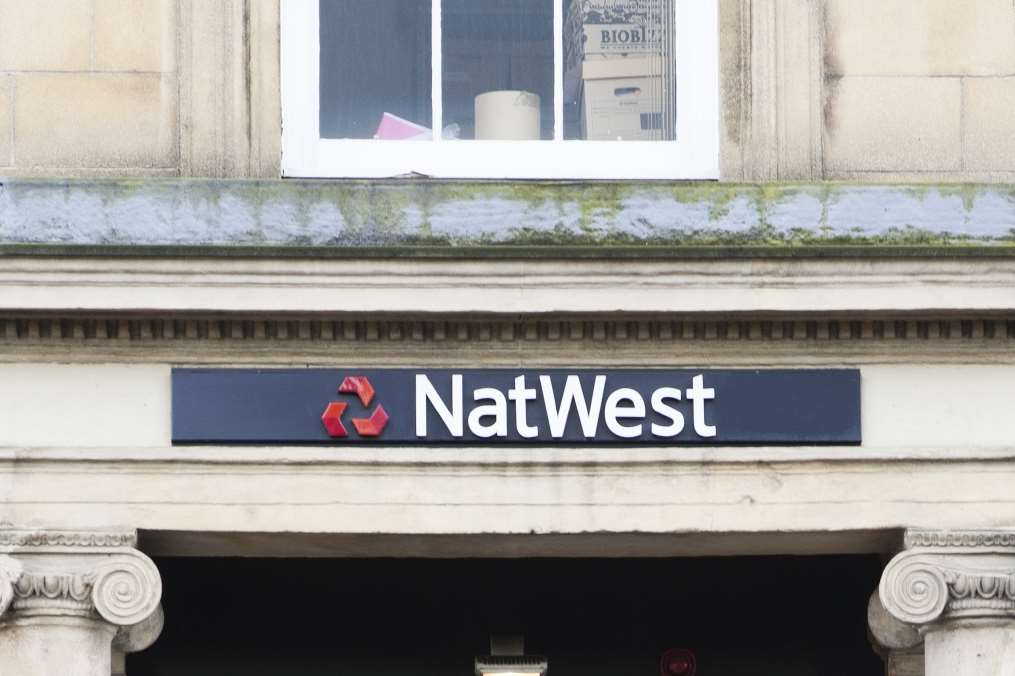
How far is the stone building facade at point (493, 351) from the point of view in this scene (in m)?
13.9

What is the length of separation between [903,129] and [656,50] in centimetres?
139

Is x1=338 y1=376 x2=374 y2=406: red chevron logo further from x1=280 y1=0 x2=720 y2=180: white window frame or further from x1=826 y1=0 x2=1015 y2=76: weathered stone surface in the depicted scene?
x1=826 y1=0 x2=1015 y2=76: weathered stone surface

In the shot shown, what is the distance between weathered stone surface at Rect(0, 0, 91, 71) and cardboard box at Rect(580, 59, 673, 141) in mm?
2610

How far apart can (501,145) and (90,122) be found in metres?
2.12

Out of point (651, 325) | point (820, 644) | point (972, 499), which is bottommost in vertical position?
point (820, 644)

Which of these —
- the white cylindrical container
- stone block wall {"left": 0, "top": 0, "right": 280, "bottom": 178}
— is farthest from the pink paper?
stone block wall {"left": 0, "top": 0, "right": 280, "bottom": 178}

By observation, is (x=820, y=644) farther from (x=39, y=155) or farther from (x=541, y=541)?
(x=39, y=155)

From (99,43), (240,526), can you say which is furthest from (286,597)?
(99,43)

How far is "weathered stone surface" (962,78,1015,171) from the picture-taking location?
574 inches

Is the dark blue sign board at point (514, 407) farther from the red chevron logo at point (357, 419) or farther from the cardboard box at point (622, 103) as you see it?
the cardboard box at point (622, 103)

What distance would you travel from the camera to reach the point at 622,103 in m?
15.0

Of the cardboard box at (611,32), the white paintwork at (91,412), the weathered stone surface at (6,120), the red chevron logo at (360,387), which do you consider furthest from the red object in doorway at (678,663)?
the weathered stone surface at (6,120)

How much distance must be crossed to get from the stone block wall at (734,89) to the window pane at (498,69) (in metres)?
0.95

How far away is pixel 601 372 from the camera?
46.4ft
